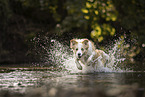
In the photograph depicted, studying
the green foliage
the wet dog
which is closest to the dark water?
the wet dog

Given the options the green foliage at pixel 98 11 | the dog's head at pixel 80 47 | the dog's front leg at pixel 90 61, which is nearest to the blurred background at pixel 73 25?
the green foliage at pixel 98 11

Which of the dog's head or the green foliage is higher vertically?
the green foliage

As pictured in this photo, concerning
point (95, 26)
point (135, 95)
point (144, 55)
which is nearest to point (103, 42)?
point (144, 55)

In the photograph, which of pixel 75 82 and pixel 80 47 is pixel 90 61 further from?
pixel 75 82

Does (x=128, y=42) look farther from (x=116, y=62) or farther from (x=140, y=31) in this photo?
(x=116, y=62)

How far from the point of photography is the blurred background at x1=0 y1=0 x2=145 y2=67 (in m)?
11.5

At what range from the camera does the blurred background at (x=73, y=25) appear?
11.5m

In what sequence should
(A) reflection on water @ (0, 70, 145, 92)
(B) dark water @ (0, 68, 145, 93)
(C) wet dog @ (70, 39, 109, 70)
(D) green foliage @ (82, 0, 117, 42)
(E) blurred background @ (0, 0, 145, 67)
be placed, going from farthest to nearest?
(D) green foliage @ (82, 0, 117, 42) → (E) blurred background @ (0, 0, 145, 67) → (C) wet dog @ (70, 39, 109, 70) → (A) reflection on water @ (0, 70, 145, 92) → (B) dark water @ (0, 68, 145, 93)

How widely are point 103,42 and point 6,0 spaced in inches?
223

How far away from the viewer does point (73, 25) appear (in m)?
10.7

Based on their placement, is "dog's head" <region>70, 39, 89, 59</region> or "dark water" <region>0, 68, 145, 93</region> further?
"dog's head" <region>70, 39, 89, 59</region>

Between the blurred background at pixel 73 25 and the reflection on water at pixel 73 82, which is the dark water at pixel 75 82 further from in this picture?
the blurred background at pixel 73 25

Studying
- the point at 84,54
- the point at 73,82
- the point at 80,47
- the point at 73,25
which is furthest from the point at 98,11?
the point at 73,82

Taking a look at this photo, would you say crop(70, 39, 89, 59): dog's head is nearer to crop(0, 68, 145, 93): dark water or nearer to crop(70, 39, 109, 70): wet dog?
crop(70, 39, 109, 70): wet dog
